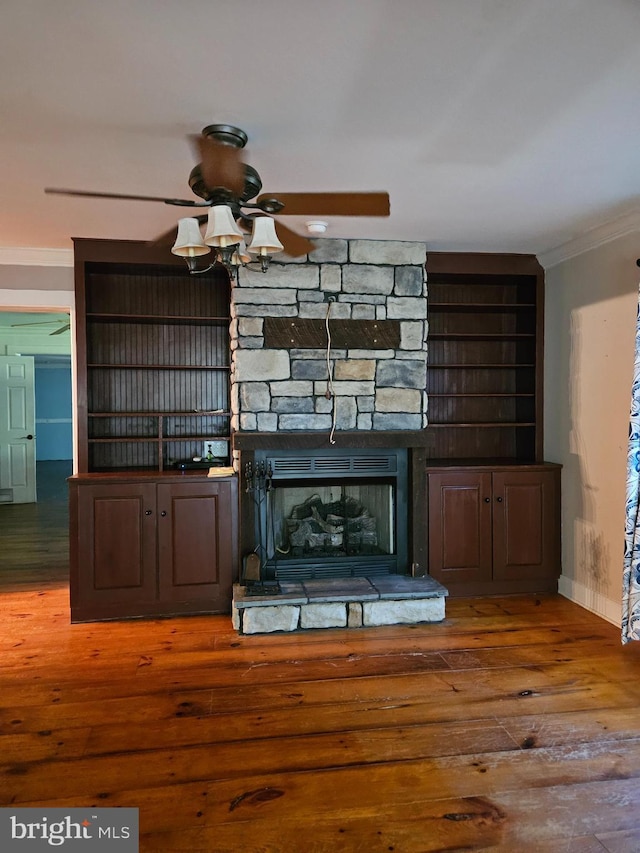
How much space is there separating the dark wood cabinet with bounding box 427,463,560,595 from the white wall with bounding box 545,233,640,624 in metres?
0.14

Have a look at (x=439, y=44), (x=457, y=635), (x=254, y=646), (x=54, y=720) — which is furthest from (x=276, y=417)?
(x=439, y=44)

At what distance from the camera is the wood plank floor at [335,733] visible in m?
1.94

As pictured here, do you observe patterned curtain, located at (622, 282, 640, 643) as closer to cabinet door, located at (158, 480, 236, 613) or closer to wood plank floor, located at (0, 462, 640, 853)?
wood plank floor, located at (0, 462, 640, 853)

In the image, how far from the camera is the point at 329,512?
4203 mm

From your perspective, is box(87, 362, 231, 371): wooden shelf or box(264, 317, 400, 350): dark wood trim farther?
box(87, 362, 231, 371): wooden shelf

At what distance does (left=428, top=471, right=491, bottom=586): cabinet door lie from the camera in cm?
416

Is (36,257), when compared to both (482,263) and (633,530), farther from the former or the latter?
(633,530)

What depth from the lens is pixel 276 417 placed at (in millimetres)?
3859

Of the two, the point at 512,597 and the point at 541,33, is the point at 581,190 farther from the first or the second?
the point at 512,597

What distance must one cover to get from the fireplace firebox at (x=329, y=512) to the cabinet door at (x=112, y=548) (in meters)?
0.74

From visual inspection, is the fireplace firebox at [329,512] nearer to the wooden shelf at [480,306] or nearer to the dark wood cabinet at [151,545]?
the dark wood cabinet at [151,545]

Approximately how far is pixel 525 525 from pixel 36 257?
414 centimetres

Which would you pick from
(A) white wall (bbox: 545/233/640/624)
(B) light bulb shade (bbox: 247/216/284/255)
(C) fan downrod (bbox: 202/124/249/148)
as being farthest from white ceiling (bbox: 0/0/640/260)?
(A) white wall (bbox: 545/233/640/624)

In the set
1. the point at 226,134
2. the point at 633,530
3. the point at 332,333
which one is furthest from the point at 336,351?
the point at 633,530
